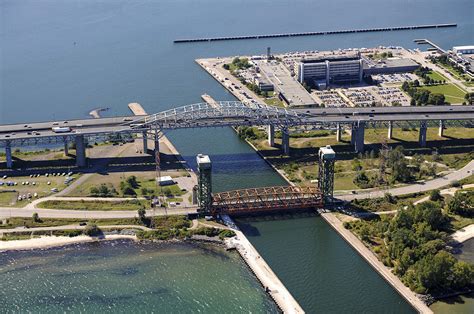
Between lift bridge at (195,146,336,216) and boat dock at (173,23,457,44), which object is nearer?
lift bridge at (195,146,336,216)

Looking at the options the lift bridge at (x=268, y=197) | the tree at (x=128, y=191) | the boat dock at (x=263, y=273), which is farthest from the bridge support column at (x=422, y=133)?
the tree at (x=128, y=191)

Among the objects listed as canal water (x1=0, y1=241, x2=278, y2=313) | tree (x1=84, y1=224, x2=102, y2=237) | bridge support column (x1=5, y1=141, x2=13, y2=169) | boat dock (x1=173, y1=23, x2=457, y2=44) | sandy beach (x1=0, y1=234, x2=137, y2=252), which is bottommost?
canal water (x1=0, y1=241, x2=278, y2=313)

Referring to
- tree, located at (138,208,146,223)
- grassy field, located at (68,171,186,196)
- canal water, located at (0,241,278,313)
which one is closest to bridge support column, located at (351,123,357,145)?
grassy field, located at (68,171,186,196)

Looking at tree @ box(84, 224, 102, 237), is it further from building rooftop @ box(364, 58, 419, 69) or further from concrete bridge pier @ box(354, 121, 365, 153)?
building rooftop @ box(364, 58, 419, 69)

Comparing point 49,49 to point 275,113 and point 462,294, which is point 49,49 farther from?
point 462,294

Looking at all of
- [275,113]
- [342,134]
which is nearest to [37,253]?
[275,113]

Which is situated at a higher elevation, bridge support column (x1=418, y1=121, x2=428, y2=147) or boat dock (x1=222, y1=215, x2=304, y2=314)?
bridge support column (x1=418, y1=121, x2=428, y2=147)

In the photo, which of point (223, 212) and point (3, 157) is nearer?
point (223, 212)
